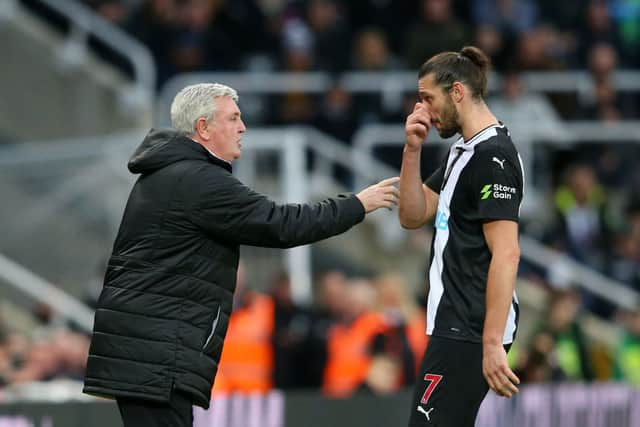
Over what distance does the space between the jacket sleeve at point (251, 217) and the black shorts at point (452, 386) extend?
28.3 inches

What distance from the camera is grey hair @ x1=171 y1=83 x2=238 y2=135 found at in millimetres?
6281

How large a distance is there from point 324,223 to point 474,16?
1030 centimetres

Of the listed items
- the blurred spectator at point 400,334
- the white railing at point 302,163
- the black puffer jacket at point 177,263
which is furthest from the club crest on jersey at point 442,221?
the white railing at point 302,163

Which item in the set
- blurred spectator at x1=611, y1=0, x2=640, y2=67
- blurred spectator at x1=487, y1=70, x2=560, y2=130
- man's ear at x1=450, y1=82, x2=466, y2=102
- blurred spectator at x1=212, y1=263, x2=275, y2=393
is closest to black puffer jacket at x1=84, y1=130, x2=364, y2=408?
man's ear at x1=450, y1=82, x2=466, y2=102

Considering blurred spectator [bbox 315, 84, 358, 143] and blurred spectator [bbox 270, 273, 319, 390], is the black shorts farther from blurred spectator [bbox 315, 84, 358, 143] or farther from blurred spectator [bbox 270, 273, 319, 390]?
blurred spectator [bbox 315, 84, 358, 143]

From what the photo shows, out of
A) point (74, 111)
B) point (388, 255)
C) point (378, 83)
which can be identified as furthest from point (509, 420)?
point (74, 111)

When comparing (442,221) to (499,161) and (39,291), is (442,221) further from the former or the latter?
(39,291)

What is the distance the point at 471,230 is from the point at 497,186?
0.76 ft

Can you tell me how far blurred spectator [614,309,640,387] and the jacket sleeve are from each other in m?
6.62

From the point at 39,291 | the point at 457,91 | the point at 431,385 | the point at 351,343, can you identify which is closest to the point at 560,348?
the point at 351,343

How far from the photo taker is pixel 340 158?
1342cm

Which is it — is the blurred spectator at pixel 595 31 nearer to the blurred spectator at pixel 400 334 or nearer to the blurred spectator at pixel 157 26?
the blurred spectator at pixel 157 26

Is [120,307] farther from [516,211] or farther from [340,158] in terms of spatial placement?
[340,158]

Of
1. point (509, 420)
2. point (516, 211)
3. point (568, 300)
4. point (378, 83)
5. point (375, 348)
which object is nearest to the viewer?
point (516, 211)
